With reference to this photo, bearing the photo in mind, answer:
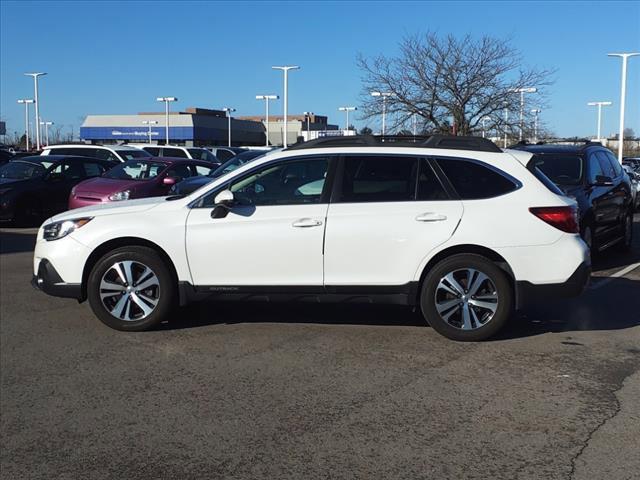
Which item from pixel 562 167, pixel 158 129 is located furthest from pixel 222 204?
pixel 158 129

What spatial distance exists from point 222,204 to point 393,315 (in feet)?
7.10

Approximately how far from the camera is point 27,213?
14961mm

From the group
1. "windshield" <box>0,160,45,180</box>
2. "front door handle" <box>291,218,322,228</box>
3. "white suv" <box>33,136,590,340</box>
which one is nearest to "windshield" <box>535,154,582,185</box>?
"white suv" <box>33,136,590,340</box>

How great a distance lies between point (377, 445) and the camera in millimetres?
3961

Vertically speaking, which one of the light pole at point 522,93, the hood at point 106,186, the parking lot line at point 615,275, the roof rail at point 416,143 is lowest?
the parking lot line at point 615,275

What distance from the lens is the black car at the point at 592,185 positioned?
946 centimetres

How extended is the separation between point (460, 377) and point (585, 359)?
47.5 inches

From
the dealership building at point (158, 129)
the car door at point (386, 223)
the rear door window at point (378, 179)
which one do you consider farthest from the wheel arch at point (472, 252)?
the dealership building at point (158, 129)

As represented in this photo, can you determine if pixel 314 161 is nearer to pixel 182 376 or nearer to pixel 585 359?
pixel 182 376

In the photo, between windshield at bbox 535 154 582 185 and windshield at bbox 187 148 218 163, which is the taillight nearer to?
windshield at bbox 535 154 582 185

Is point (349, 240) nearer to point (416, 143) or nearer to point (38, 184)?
point (416, 143)

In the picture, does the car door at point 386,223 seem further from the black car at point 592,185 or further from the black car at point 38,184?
the black car at point 38,184

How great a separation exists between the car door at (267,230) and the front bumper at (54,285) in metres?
1.12

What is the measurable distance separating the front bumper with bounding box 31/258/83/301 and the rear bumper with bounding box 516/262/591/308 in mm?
3957
